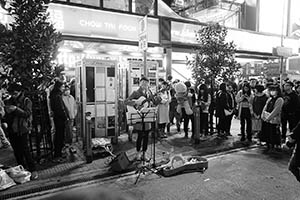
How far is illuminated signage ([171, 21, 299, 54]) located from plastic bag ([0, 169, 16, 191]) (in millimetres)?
8743

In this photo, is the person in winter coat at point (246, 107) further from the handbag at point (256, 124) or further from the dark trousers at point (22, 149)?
the dark trousers at point (22, 149)

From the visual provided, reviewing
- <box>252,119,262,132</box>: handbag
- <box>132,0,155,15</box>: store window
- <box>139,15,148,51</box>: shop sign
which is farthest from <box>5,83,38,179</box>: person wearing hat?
<box>132,0,155,15</box>: store window

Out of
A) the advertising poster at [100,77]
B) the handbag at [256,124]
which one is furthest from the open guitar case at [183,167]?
the advertising poster at [100,77]

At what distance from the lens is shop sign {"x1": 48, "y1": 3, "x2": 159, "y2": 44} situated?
9219mm

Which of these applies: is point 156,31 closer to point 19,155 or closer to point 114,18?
Result: point 114,18

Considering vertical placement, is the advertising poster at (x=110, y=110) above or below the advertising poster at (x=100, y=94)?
below

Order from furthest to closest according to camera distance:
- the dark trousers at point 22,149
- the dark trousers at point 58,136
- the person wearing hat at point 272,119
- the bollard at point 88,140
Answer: the person wearing hat at point 272,119 < the dark trousers at point 58,136 < the bollard at point 88,140 < the dark trousers at point 22,149

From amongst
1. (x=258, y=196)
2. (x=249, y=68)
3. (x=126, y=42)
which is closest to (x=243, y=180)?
(x=258, y=196)

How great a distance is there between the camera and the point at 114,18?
10328 millimetres

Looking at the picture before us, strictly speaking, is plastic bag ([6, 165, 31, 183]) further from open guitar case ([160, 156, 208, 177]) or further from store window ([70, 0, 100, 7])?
store window ([70, 0, 100, 7])

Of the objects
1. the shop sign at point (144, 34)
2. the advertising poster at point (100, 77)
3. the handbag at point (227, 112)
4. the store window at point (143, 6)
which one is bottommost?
the handbag at point (227, 112)

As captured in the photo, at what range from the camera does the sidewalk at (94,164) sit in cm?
443

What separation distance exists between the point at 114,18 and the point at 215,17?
9611mm

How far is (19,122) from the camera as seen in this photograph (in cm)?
475
